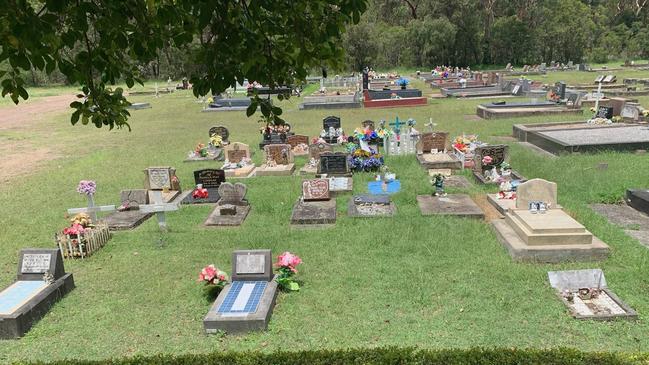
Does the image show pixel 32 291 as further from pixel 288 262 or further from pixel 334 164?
pixel 334 164

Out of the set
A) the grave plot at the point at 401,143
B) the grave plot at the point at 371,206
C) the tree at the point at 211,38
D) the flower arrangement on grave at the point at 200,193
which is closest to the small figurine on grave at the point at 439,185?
the grave plot at the point at 371,206

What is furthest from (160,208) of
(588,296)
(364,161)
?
(588,296)

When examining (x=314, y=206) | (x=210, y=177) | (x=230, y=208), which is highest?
(x=210, y=177)

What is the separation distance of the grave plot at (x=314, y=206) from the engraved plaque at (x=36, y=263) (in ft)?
16.5

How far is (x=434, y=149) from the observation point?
661 inches

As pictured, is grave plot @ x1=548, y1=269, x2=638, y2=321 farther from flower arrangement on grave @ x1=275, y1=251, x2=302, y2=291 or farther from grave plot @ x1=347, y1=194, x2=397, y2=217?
grave plot @ x1=347, y1=194, x2=397, y2=217

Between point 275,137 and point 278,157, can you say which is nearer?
point 278,157

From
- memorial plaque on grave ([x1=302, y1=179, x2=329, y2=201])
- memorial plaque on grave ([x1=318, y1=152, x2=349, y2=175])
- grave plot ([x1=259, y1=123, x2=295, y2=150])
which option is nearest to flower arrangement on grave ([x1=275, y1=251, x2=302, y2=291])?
memorial plaque on grave ([x1=302, y1=179, x2=329, y2=201])

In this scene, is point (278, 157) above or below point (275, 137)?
below

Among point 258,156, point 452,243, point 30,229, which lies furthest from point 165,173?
point 452,243

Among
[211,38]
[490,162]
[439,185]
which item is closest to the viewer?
[211,38]

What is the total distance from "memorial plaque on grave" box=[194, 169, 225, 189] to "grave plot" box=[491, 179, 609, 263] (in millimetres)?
7622

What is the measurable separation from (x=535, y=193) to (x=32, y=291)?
959 centimetres

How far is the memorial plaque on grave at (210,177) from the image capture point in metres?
13.7
